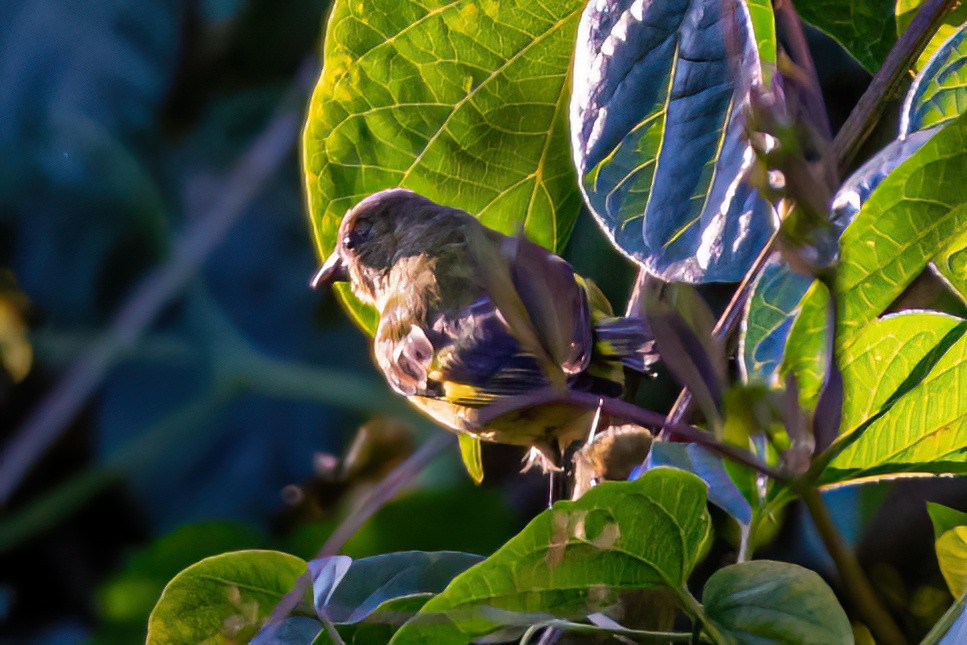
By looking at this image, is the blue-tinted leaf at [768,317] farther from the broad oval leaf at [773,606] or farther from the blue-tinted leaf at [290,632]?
the blue-tinted leaf at [290,632]

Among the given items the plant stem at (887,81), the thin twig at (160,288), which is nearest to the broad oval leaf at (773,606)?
the plant stem at (887,81)

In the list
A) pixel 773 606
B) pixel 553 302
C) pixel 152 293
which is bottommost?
pixel 152 293

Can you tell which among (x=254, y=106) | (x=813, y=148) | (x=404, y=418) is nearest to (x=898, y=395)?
(x=813, y=148)

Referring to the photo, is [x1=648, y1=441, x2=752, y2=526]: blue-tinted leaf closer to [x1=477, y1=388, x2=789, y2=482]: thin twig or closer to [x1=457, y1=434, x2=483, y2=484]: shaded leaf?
[x1=477, y1=388, x2=789, y2=482]: thin twig

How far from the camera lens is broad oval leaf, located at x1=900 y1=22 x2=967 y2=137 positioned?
1.88ft

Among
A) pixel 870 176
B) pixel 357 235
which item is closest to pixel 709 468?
pixel 870 176

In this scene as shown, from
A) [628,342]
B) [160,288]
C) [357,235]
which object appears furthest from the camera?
[160,288]

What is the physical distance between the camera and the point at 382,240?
3.26 ft

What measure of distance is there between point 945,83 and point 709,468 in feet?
0.78

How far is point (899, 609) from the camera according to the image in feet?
2.87

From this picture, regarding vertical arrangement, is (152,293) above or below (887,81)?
below

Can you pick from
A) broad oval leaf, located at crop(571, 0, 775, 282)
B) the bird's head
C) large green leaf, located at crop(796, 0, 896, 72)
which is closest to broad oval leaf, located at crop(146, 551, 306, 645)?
broad oval leaf, located at crop(571, 0, 775, 282)

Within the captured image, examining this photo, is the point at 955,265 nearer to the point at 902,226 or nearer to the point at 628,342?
the point at 902,226

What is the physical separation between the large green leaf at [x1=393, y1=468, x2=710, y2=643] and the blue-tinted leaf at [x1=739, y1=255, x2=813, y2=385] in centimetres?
11
